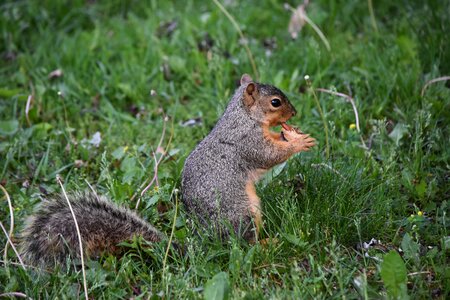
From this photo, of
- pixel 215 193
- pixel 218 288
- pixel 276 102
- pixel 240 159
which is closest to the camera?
pixel 218 288

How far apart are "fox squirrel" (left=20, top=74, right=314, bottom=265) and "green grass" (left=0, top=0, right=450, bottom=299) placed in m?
0.10

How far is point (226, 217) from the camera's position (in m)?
3.05

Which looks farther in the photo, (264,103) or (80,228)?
(264,103)

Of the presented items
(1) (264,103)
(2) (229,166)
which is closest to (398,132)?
(1) (264,103)

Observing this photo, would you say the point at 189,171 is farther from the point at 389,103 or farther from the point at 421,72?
the point at 421,72

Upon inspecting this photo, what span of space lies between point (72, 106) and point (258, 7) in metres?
1.88

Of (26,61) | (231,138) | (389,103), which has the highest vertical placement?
(231,138)

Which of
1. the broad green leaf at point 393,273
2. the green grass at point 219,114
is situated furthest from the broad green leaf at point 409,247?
the broad green leaf at point 393,273

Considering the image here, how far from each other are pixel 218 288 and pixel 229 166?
776mm

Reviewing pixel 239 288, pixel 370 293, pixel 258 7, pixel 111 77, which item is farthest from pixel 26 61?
pixel 370 293

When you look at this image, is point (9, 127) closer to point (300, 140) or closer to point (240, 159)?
point (240, 159)

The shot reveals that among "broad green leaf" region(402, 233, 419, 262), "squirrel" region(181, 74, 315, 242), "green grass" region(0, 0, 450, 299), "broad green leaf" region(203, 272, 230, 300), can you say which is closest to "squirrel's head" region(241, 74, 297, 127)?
"squirrel" region(181, 74, 315, 242)

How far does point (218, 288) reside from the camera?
2545mm

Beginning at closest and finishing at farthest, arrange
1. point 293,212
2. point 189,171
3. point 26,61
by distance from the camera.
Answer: point 293,212
point 189,171
point 26,61
